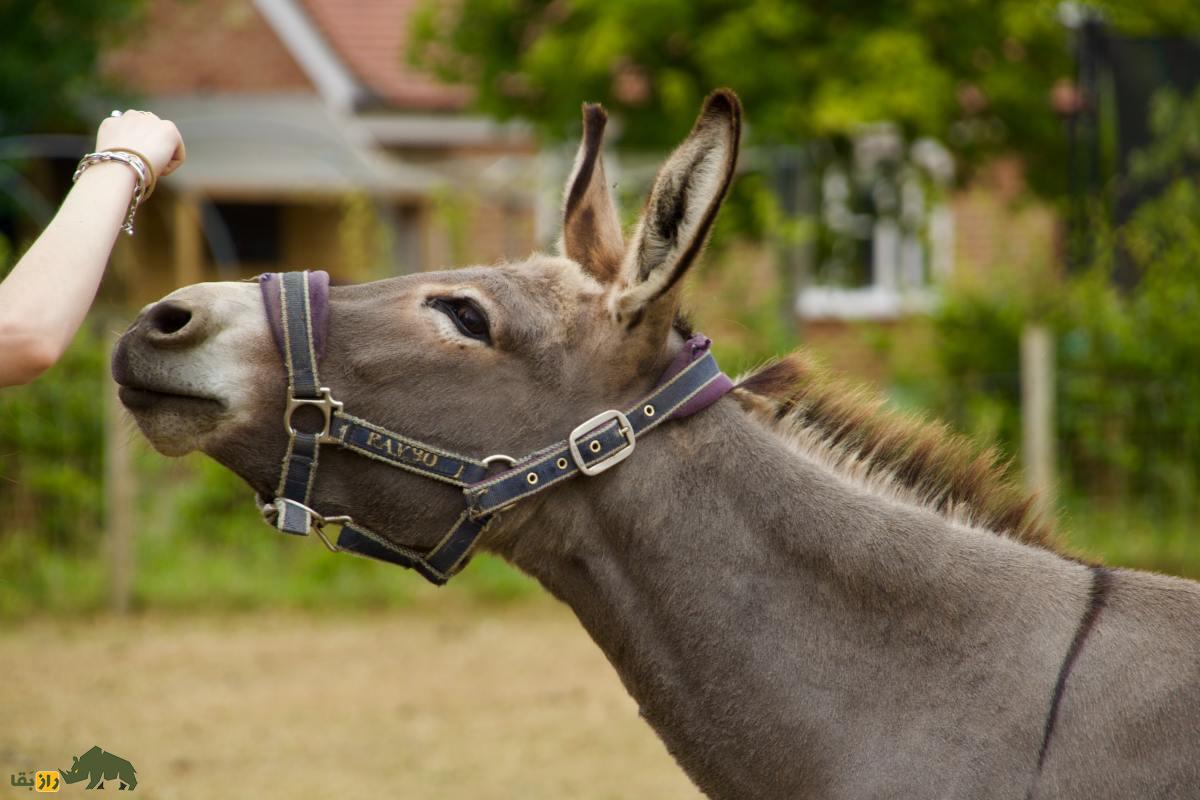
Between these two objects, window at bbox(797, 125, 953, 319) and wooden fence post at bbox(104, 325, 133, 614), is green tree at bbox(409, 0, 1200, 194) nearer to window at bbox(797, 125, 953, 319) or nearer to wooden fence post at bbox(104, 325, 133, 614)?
window at bbox(797, 125, 953, 319)

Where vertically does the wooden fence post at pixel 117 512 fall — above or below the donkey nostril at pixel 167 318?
below

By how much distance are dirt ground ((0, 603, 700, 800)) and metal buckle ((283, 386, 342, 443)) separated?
4188mm

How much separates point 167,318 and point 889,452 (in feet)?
5.63

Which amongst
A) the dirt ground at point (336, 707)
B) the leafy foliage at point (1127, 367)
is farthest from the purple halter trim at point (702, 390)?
the leafy foliage at point (1127, 367)

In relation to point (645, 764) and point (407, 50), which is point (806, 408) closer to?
point (645, 764)

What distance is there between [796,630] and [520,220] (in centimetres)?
1735

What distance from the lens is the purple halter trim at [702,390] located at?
3.13m

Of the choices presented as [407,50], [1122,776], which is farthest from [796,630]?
[407,50]

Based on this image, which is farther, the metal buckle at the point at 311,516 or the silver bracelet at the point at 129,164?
the metal buckle at the point at 311,516

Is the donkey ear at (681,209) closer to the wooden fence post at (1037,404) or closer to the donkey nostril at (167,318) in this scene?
the donkey nostril at (167,318)

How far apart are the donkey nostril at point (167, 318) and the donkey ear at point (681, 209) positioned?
38.4 inches

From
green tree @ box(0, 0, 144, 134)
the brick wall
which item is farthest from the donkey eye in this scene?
the brick wall

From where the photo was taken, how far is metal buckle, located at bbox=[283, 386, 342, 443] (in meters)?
3.01

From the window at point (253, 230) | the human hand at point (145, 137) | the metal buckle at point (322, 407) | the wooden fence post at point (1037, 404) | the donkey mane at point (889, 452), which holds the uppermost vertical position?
the human hand at point (145, 137)
